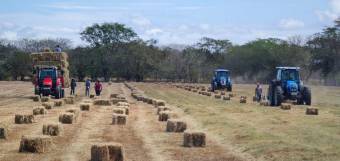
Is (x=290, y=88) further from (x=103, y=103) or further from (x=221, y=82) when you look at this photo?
(x=221, y=82)

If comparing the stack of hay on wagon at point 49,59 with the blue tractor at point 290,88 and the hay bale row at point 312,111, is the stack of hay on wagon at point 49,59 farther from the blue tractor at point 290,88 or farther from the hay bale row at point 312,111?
the hay bale row at point 312,111

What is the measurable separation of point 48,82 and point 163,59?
226 feet

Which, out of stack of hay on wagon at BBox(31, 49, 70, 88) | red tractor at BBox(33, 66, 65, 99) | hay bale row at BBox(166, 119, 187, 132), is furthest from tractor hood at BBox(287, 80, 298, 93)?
hay bale row at BBox(166, 119, 187, 132)

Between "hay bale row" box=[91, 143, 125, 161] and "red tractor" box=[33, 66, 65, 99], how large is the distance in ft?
98.1

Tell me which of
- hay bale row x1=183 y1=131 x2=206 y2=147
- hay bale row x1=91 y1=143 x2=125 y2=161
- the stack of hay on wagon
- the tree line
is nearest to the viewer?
hay bale row x1=91 y1=143 x2=125 y2=161

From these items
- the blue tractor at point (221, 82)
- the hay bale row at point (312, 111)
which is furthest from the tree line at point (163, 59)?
the hay bale row at point (312, 111)

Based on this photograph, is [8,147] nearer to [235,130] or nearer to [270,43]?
[235,130]

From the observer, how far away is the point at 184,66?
356 ft

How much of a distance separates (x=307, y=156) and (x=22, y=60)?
8869 centimetres

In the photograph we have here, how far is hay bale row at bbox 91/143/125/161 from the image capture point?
13164mm

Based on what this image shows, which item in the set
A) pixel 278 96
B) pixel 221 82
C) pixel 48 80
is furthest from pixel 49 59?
pixel 221 82

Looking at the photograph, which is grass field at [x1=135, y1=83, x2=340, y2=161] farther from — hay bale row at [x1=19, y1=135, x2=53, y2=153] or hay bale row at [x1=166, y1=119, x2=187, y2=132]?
hay bale row at [x1=19, y1=135, x2=53, y2=153]

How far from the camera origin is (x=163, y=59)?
111375 mm

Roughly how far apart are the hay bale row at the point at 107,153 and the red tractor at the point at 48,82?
A: 29.9m
